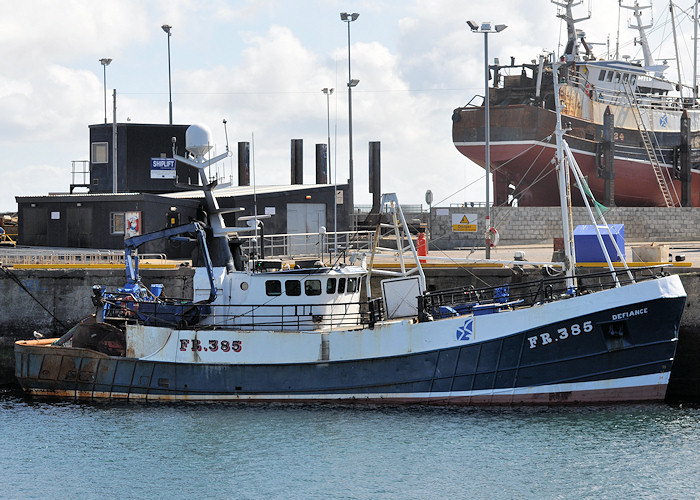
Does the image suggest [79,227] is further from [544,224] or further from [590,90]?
[590,90]

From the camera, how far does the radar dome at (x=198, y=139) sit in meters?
21.9

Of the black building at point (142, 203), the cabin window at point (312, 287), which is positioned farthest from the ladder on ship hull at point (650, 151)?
the cabin window at point (312, 287)

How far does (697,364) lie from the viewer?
21.7 m

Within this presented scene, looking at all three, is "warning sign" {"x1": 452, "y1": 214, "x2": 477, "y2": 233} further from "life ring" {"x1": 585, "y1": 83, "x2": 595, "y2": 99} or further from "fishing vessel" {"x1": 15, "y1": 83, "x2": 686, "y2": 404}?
"life ring" {"x1": 585, "y1": 83, "x2": 595, "y2": 99}

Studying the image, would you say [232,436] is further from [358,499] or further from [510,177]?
[510,177]

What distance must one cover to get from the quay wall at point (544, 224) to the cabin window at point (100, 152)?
14.4 m

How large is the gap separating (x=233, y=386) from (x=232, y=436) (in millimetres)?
2815

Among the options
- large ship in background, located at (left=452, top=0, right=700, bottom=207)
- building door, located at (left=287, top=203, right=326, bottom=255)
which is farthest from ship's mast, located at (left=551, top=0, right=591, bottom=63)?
building door, located at (left=287, top=203, right=326, bottom=255)

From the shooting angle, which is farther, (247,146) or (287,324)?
(247,146)

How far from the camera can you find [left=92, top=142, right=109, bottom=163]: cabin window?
129ft

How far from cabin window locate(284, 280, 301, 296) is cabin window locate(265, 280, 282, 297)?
150mm

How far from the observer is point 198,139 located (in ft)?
72.0

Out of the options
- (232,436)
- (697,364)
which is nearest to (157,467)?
(232,436)

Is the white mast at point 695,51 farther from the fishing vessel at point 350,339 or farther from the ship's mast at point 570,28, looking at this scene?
the fishing vessel at point 350,339
